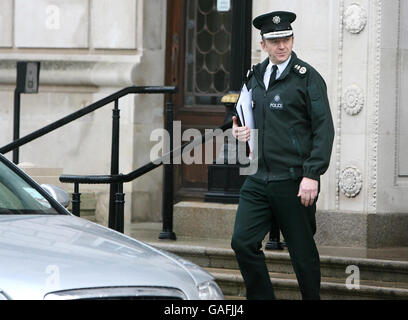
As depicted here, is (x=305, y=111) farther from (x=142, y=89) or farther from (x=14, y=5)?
(x=14, y=5)

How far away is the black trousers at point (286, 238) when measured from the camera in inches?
282

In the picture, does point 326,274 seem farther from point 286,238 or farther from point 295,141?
point 295,141

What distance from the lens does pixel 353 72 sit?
397 inches

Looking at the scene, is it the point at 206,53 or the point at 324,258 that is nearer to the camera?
the point at 324,258

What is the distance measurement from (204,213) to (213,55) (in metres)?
2.76

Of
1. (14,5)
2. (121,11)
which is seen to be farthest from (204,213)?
(14,5)

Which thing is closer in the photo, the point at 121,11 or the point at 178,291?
the point at 178,291

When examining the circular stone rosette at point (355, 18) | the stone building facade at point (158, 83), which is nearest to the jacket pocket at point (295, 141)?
the stone building facade at point (158, 83)

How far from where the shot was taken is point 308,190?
276 inches

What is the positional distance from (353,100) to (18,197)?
4.36m

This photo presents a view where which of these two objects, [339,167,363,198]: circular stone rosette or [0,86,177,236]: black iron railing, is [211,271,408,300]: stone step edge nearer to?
[0,86,177,236]: black iron railing

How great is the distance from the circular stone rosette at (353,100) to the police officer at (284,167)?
114 inches

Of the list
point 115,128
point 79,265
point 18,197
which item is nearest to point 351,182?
point 115,128
